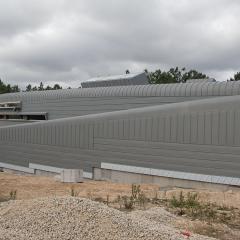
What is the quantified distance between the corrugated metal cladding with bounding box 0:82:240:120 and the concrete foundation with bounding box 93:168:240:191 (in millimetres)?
5702

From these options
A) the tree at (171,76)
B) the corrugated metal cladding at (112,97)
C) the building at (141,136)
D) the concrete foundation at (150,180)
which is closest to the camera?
the building at (141,136)

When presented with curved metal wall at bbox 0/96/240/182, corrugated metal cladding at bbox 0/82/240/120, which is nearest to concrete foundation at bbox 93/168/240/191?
curved metal wall at bbox 0/96/240/182

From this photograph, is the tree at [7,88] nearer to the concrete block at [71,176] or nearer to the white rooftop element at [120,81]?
the white rooftop element at [120,81]

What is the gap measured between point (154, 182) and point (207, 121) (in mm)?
4815

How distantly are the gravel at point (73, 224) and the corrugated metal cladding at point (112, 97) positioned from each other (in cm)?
1897

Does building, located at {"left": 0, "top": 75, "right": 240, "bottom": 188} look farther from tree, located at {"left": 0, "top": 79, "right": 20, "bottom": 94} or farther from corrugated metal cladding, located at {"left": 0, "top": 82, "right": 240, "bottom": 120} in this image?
tree, located at {"left": 0, "top": 79, "right": 20, "bottom": 94}

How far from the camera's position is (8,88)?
11869 centimetres

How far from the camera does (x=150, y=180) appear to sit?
25.2 meters

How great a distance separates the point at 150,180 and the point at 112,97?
10.5m

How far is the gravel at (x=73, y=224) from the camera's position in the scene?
292 inches

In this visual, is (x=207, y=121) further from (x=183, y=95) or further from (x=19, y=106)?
(x=19, y=106)

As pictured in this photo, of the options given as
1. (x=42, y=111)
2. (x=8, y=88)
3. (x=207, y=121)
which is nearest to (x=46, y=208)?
(x=207, y=121)

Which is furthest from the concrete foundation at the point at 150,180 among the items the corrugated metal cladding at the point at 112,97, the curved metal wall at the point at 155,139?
the corrugated metal cladding at the point at 112,97

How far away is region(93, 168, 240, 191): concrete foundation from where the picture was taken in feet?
72.6
